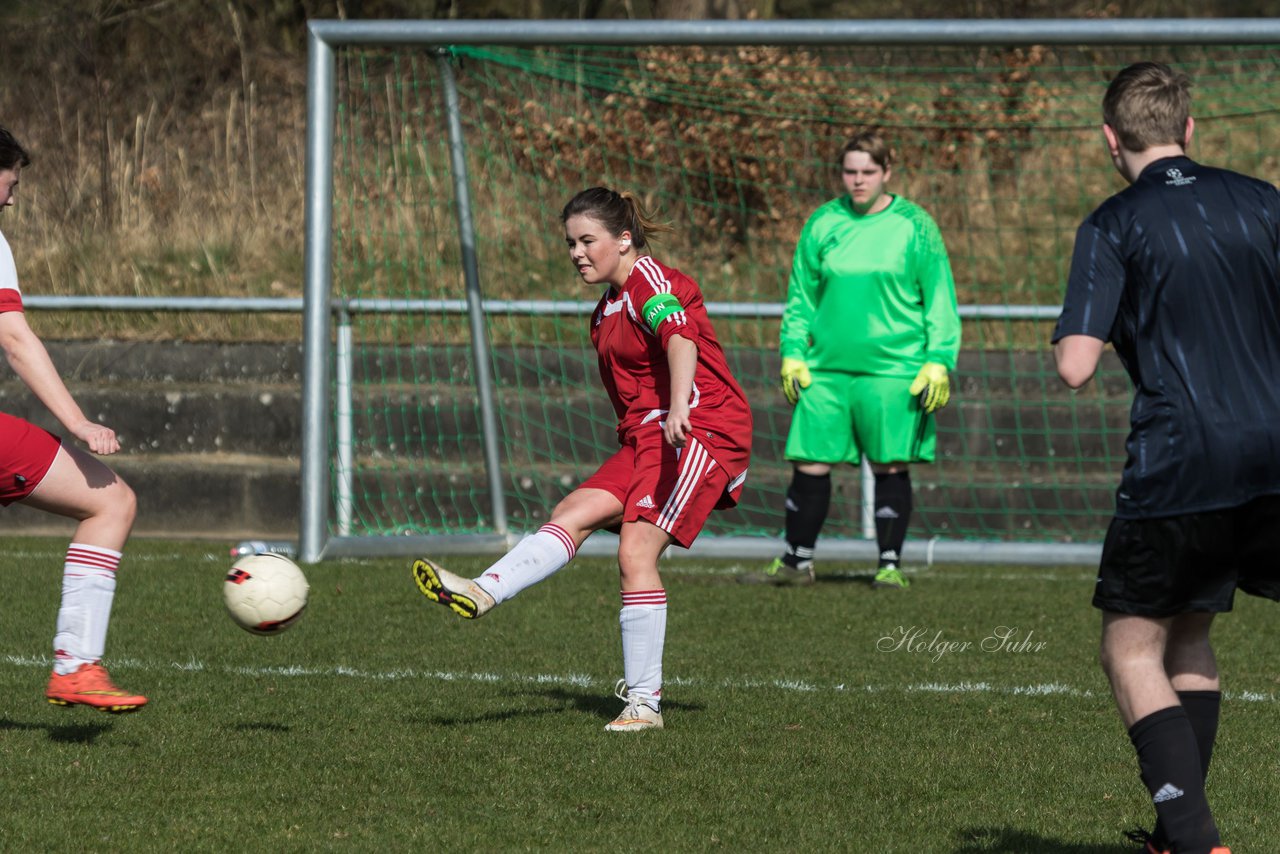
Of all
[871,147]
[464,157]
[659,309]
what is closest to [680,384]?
[659,309]

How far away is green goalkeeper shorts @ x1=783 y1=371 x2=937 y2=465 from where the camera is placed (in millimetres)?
8461

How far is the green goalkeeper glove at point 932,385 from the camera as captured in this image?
836 centimetres

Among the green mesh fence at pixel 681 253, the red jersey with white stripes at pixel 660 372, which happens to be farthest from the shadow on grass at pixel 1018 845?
the green mesh fence at pixel 681 253

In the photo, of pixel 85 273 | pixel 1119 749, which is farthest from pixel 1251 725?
pixel 85 273

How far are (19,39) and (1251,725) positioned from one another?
13793 mm

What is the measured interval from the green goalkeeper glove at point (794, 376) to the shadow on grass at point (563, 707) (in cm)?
297

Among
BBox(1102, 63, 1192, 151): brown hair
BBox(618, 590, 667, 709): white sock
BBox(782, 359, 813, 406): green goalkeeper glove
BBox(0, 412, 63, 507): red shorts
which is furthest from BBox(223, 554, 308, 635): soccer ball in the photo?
BBox(782, 359, 813, 406): green goalkeeper glove

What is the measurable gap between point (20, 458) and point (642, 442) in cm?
178

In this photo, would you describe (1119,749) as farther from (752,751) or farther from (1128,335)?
(1128,335)

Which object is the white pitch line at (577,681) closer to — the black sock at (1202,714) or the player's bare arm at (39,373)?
the player's bare arm at (39,373)

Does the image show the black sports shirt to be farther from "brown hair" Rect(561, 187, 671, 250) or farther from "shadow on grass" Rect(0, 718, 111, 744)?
"shadow on grass" Rect(0, 718, 111, 744)

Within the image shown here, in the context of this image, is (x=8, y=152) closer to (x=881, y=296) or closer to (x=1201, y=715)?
(x=1201, y=715)

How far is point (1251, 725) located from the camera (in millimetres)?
5234

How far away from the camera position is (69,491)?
4781 millimetres
